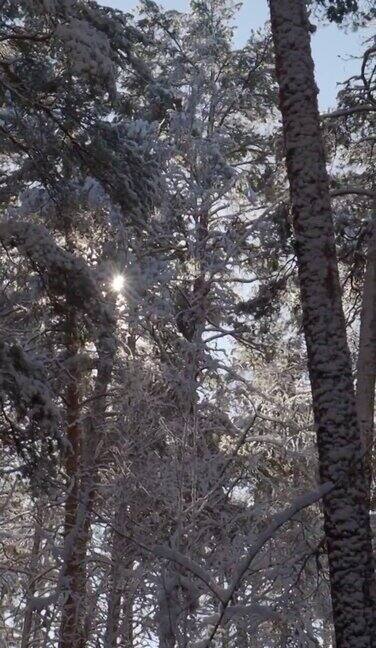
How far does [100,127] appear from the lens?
8.30 metres

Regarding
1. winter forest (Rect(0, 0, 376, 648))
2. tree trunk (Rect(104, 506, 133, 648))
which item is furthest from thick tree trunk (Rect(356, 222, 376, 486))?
tree trunk (Rect(104, 506, 133, 648))

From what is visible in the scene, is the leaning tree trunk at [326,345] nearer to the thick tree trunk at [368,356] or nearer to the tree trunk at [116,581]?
the thick tree trunk at [368,356]

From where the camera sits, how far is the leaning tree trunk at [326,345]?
15.4 feet

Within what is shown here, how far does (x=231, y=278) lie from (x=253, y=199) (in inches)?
57.9

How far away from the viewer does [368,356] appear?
8.89m

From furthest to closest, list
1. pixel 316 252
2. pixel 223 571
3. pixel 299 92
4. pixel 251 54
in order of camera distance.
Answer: pixel 251 54, pixel 223 571, pixel 299 92, pixel 316 252

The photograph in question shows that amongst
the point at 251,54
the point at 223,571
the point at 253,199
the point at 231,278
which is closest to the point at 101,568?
the point at 223,571

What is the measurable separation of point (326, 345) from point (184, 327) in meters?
8.30

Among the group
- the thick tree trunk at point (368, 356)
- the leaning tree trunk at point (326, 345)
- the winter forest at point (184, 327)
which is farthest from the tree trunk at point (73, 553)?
the leaning tree trunk at point (326, 345)

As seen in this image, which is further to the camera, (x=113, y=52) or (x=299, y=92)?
(x=113, y=52)

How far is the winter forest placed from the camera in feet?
17.8

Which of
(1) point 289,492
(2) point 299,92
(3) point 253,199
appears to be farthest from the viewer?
(3) point 253,199

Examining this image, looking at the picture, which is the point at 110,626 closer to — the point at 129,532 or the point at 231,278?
the point at 129,532

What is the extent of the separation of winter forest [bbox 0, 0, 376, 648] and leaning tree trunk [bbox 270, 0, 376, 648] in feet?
0.04
